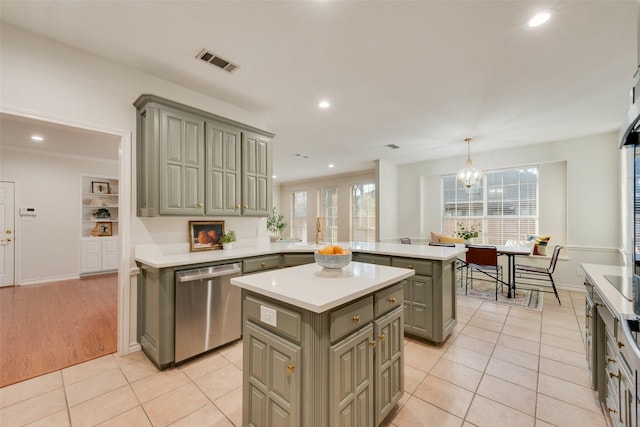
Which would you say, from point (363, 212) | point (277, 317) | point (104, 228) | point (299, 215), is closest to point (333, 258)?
point (277, 317)

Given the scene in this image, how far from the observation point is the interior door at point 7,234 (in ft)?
15.7

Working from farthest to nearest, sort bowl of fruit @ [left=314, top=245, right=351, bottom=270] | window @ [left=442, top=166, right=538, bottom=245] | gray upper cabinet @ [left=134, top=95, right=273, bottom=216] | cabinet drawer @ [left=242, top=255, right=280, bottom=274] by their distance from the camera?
window @ [left=442, top=166, right=538, bottom=245] < cabinet drawer @ [left=242, top=255, right=280, bottom=274] < gray upper cabinet @ [left=134, top=95, right=273, bottom=216] < bowl of fruit @ [left=314, top=245, right=351, bottom=270]

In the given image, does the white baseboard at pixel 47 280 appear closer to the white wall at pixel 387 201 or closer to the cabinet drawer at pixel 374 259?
the cabinet drawer at pixel 374 259

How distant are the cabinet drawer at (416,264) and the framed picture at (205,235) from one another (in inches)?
81.7

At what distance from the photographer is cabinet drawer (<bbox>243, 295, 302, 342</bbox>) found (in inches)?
49.6

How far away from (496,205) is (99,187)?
29.5ft

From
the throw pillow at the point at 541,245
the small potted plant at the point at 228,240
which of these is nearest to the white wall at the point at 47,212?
the small potted plant at the point at 228,240

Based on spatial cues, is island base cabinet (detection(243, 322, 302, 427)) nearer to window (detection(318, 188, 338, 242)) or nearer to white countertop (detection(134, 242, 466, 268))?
white countertop (detection(134, 242, 466, 268))

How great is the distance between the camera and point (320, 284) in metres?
1.50

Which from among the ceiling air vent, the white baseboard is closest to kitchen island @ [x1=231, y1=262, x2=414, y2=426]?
the ceiling air vent

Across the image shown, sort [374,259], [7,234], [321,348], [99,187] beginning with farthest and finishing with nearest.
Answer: [99,187], [7,234], [374,259], [321,348]

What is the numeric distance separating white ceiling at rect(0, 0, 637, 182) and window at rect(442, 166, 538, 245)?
65.0 inches

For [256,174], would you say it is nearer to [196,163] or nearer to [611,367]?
[196,163]

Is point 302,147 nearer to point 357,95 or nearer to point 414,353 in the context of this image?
point 357,95
